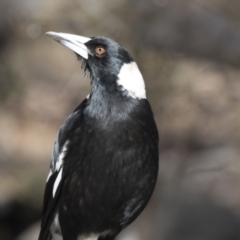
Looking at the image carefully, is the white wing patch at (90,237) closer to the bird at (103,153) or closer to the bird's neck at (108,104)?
the bird at (103,153)

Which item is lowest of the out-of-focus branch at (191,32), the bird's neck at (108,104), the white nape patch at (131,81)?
the bird's neck at (108,104)

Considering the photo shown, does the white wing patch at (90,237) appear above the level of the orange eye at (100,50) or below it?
below

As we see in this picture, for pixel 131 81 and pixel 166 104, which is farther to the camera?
pixel 166 104

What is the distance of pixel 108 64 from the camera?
13.0 ft

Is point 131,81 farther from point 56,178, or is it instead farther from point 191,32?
point 191,32

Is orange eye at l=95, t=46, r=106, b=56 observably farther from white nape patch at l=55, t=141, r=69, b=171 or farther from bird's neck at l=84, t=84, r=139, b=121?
white nape patch at l=55, t=141, r=69, b=171

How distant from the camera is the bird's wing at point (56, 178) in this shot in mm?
3947

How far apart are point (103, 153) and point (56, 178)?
371 mm

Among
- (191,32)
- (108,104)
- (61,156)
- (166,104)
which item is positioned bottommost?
(61,156)

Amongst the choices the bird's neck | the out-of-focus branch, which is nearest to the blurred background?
the out-of-focus branch

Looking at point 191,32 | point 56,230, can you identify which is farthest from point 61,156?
point 191,32

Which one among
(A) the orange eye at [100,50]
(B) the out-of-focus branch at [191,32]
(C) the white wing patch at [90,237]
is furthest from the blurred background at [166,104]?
(C) the white wing patch at [90,237]

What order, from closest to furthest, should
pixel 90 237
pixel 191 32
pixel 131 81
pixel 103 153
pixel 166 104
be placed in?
pixel 103 153
pixel 131 81
pixel 90 237
pixel 191 32
pixel 166 104

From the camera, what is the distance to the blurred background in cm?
599
